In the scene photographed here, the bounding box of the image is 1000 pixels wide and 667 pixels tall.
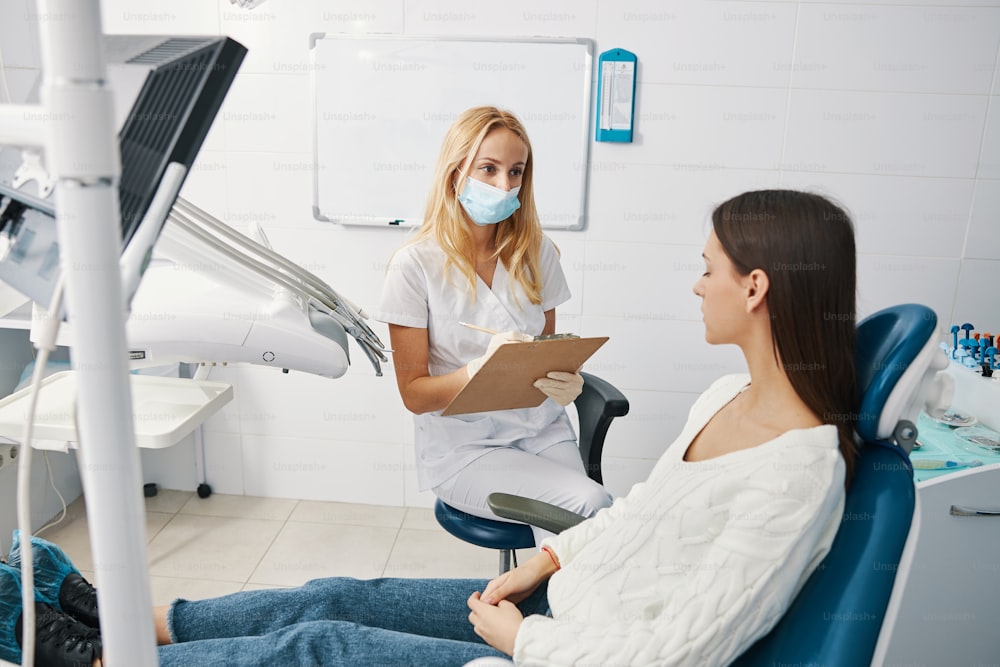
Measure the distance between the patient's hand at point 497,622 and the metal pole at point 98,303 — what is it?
67 centimetres

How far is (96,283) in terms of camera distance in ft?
1.74

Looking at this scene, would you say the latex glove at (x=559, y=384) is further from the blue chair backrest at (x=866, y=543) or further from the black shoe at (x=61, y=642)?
the black shoe at (x=61, y=642)

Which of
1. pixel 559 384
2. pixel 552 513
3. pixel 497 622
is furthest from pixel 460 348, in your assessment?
pixel 497 622

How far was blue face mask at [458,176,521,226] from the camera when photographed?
6.14 ft

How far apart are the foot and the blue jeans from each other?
0.21 m

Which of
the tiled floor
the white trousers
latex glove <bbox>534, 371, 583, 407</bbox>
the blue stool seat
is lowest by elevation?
the tiled floor

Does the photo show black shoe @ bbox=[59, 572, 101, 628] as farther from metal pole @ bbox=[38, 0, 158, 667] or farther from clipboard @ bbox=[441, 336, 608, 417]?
metal pole @ bbox=[38, 0, 158, 667]

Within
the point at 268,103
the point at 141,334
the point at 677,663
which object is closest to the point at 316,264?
the point at 268,103

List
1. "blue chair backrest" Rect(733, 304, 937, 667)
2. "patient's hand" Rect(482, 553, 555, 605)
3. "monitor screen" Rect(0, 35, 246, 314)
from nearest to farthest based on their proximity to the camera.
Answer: "monitor screen" Rect(0, 35, 246, 314) → "blue chair backrest" Rect(733, 304, 937, 667) → "patient's hand" Rect(482, 553, 555, 605)

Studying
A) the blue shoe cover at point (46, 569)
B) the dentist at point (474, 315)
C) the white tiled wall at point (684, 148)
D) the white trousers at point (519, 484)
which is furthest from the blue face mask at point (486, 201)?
the blue shoe cover at point (46, 569)

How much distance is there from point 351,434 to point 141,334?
1.94 m

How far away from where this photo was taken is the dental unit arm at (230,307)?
101cm

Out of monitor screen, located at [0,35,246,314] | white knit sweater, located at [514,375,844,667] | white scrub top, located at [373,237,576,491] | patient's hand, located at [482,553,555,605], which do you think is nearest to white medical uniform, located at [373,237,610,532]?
white scrub top, located at [373,237,576,491]

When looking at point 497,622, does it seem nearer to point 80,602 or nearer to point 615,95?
point 80,602
